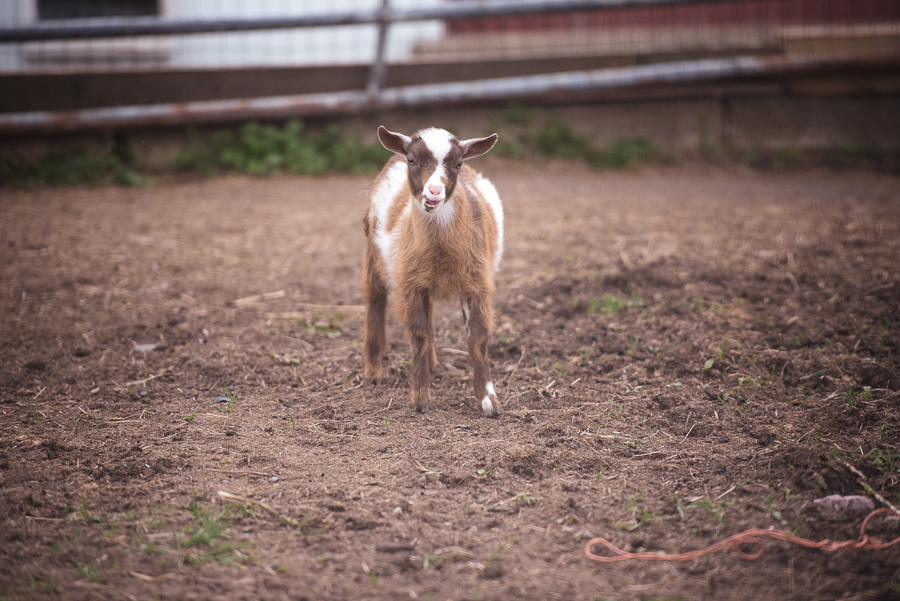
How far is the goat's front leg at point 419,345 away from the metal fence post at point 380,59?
16.5 ft

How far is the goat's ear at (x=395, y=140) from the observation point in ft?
13.2

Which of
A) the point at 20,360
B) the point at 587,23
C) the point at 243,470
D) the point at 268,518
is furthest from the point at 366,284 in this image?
the point at 587,23

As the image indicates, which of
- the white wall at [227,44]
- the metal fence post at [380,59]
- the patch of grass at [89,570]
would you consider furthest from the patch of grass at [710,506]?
the white wall at [227,44]

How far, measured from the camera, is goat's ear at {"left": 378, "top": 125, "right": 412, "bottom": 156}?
13.2 feet

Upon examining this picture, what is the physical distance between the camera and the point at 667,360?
4.60 meters

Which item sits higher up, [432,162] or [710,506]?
[432,162]

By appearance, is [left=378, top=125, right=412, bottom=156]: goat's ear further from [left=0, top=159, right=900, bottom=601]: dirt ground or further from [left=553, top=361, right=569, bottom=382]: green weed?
[left=553, top=361, right=569, bottom=382]: green weed

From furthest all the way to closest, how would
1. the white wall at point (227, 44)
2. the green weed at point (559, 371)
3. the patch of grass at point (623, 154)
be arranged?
the white wall at point (227, 44)
the patch of grass at point (623, 154)
the green weed at point (559, 371)

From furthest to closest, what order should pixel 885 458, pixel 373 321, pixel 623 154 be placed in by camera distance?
1. pixel 623 154
2. pixel 373 321
3. pixel 885 458

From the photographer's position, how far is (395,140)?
4.07 meters

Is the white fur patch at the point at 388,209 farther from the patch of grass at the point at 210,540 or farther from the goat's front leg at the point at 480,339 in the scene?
the patch of grass at the point at 210,540

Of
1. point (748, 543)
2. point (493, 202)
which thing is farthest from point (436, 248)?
point (748, 543)

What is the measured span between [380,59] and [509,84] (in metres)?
1.56

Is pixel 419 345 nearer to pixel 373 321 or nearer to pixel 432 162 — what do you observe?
pixel 373 321
